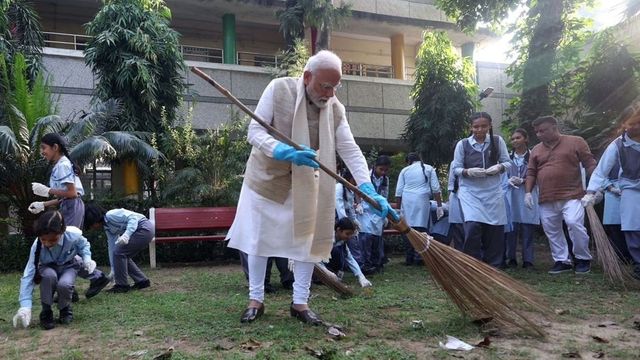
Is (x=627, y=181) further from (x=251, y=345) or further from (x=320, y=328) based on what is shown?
(x=251, y=345)

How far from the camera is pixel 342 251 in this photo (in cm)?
612

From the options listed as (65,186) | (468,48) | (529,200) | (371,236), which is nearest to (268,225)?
(65,186)

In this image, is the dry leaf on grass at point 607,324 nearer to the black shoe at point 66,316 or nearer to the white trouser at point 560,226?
the white trouser at point 560,226

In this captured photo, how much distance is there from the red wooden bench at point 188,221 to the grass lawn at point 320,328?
2.90 metres

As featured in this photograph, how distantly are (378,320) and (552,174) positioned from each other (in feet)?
11.2

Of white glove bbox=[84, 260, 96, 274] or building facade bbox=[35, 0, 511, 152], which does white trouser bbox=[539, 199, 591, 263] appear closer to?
white glove bbox=[84, 260, 96, 274]

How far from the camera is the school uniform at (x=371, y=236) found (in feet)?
23.4

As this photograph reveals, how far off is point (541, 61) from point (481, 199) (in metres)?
5.14

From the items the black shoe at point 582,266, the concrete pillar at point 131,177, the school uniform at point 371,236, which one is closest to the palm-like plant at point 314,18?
the concrete pillar at point 131,177

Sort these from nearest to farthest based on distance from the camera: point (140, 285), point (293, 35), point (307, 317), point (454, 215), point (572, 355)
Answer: point (572, 355) < point (307, 317) < point (140, 285) < point (454, 215) < point (293, 35)

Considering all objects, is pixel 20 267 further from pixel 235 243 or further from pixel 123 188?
pixel 235 243

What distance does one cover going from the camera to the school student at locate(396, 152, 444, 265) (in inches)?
304

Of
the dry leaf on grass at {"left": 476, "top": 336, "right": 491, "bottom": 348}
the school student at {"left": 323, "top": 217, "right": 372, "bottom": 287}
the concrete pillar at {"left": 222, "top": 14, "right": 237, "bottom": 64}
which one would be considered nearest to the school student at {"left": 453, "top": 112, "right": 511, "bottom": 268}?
the school student at {"left": 323, "top": 217, "right": 372, "bottom": 287}

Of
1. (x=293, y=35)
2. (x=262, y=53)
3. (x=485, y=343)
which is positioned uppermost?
(x=262, y=53)
